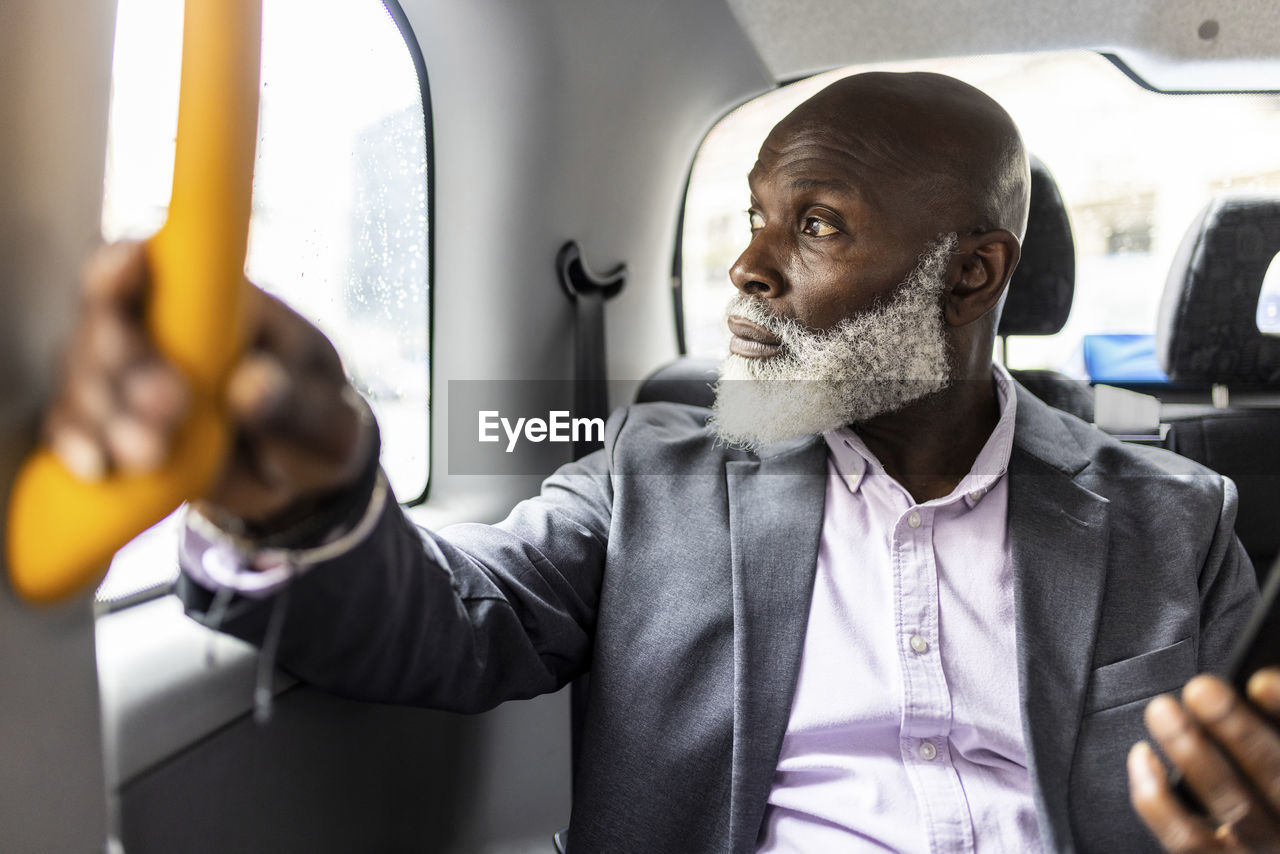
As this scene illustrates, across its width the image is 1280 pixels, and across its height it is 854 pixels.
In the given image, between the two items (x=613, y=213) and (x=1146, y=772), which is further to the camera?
(x=613, y=213)

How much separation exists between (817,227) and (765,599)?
1.82ft

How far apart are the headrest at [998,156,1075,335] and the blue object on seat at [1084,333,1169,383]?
68mm

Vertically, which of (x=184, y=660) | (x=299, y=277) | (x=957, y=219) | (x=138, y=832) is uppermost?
(x=957, y=219)

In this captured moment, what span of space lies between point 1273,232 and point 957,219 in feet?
1.50

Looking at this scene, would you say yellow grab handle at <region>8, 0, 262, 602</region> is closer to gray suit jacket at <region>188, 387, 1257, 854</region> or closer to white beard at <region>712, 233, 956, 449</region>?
gray suit jacket at <region>188, 387, 1257, 854</region>

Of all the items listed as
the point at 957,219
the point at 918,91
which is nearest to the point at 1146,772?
the point at 957,219

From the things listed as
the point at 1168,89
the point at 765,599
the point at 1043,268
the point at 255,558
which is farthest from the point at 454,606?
the point at 1168,89

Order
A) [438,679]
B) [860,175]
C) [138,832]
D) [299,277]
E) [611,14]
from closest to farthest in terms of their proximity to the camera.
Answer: [138,832] < [438,679] < [299,277] < [860,175] < [611,14]

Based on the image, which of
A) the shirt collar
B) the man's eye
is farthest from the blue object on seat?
the man's eye

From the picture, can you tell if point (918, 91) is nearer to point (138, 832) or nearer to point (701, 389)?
point (701, 389)

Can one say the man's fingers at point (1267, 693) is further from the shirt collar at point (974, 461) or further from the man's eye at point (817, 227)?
the man's eye at point (817, 227)

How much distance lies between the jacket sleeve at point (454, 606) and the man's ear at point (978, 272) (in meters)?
0.55

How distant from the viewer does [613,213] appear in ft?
5.51

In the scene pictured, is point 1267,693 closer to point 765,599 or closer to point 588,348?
point 765,599
